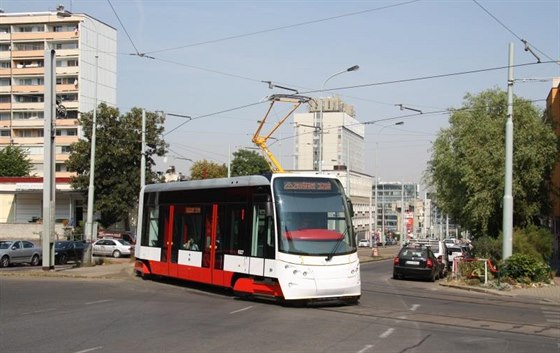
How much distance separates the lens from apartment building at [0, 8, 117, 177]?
8625 centimetres

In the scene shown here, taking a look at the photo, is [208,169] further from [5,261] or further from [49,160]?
[49,160]

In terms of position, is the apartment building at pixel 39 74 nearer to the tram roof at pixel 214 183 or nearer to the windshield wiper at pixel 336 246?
the tram roof at pixel 214 183

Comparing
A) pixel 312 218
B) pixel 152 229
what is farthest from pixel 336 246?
pixel 152 229

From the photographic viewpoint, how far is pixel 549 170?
104 feet

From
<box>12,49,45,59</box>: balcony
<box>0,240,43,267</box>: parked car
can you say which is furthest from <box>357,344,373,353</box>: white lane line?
<box>12,49,45,59</box>: balcony

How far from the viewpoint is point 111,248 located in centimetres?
4547

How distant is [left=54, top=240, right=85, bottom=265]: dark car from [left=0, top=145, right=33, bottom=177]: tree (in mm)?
45098

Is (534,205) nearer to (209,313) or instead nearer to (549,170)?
(549,170)

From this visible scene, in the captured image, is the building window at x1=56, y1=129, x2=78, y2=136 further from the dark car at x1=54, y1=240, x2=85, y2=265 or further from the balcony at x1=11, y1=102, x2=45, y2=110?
the dark car at x1=54, y1=240, x2=85, y2=265

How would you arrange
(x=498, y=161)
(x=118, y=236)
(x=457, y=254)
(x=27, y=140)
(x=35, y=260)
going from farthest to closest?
(x=27, y=140) < (x=118, y=236) < (x=457, y=254) < (x=35, y=260) < (x=498, y=161)

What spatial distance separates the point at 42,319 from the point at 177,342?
171 inches

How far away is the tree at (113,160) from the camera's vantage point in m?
55.5

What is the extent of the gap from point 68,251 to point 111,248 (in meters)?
8.82

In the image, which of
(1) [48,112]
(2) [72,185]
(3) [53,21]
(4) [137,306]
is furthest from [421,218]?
(4) [137,306]
